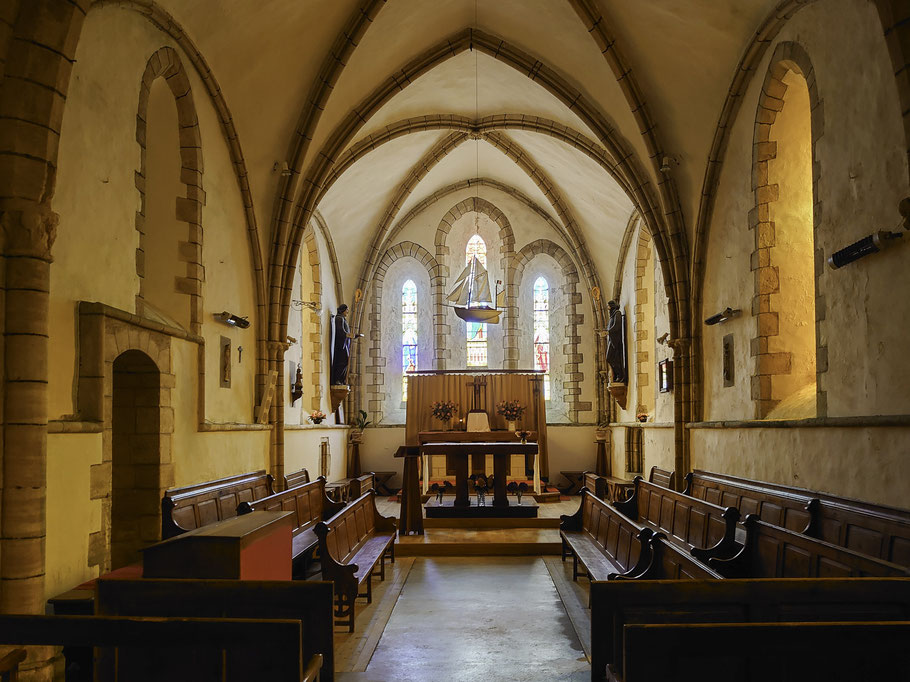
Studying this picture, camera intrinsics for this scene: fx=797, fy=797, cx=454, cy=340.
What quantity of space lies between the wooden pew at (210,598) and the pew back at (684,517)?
326cm

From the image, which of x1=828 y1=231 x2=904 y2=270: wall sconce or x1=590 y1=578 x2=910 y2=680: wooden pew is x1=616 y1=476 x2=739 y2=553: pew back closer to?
x1=828 y1=231 x2=904 y2=270: wall sconce

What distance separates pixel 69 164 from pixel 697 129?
6588 millimetres

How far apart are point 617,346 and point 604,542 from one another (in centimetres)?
740

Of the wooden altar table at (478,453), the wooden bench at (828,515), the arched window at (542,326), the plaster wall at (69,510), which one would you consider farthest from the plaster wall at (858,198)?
the arched window at (542,326)

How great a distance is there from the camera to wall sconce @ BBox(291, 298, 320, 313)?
1250 cm

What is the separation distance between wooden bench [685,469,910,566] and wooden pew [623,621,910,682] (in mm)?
1993

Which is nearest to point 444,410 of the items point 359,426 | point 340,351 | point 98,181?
point 359,426

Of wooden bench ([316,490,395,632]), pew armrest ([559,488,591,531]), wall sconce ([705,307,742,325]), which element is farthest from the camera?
wall sconce ([705,307,742,325])

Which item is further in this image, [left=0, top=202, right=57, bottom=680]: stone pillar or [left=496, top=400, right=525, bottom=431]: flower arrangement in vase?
[left=496, top=400, right=525, bottom=431]: flower arrangement in vase

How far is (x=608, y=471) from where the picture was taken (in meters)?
15.3

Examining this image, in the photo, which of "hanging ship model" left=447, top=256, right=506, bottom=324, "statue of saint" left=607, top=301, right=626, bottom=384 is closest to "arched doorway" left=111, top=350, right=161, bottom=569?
"hanging ship model" left=447, top=256, right=506, bottom=324

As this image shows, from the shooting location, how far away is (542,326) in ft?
54.1

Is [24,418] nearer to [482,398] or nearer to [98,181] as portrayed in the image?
[98,181]

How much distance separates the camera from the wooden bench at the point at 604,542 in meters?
5.20
